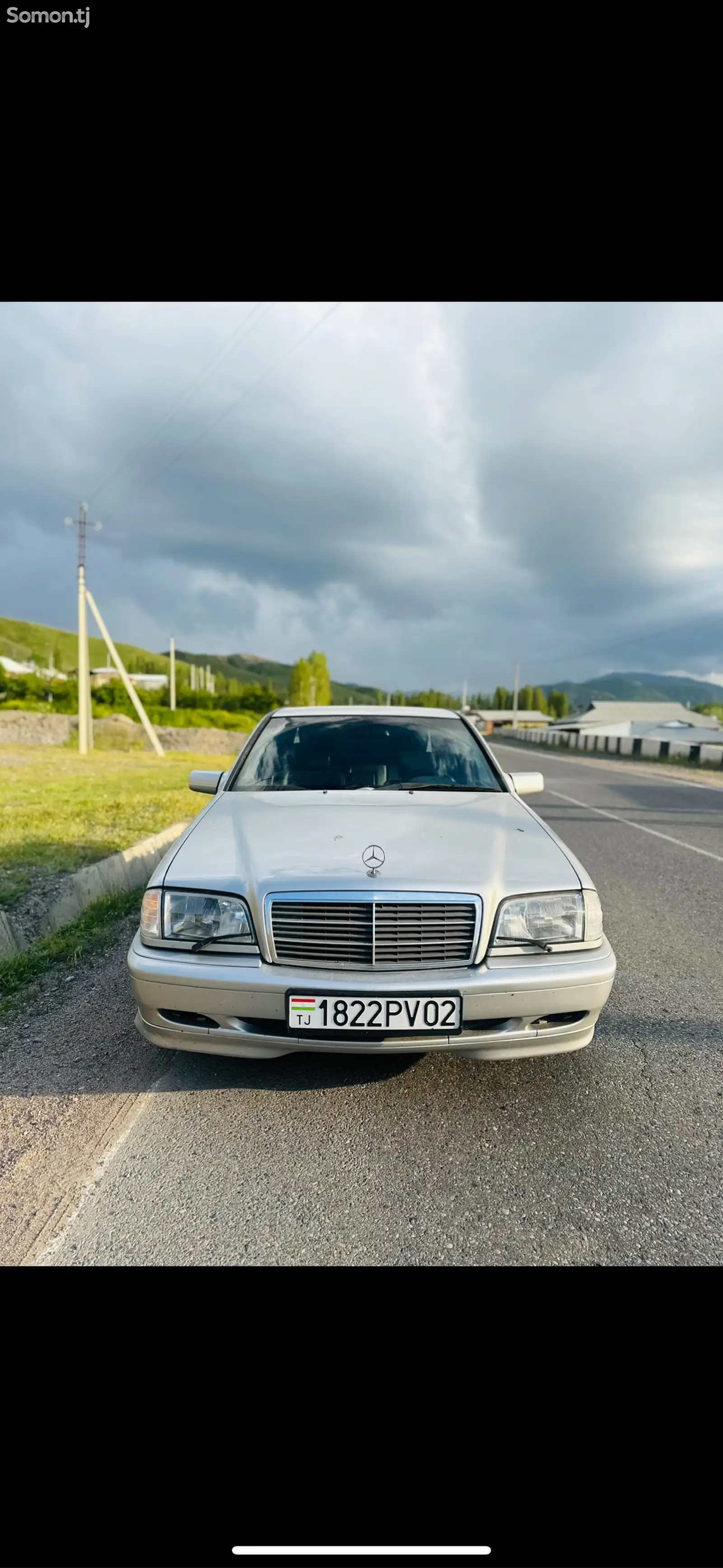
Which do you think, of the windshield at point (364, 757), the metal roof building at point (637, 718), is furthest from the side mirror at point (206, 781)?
the metal roof building at point (637, 718)

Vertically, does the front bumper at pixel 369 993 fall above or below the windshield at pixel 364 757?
below

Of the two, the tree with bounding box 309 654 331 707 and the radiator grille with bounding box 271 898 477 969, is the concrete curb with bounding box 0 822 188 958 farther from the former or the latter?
the tree with bounding box 309 654 331 707

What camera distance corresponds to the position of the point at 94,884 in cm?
493

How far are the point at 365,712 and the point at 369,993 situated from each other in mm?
2270

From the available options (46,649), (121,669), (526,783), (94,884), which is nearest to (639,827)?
(526,783)

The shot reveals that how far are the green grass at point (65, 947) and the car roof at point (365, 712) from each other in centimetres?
148

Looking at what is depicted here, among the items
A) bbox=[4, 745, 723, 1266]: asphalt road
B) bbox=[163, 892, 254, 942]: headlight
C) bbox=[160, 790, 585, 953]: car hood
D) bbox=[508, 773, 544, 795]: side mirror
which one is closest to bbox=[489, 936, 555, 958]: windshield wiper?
bbox=[160, 790, 585, 953]: car hood

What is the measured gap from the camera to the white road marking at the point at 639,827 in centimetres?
730

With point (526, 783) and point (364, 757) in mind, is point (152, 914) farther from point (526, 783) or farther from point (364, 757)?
point (526, 783)

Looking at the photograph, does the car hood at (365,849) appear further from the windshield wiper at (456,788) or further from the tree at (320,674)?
the tree at (320,674)

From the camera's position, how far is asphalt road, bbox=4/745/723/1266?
1.77 m
